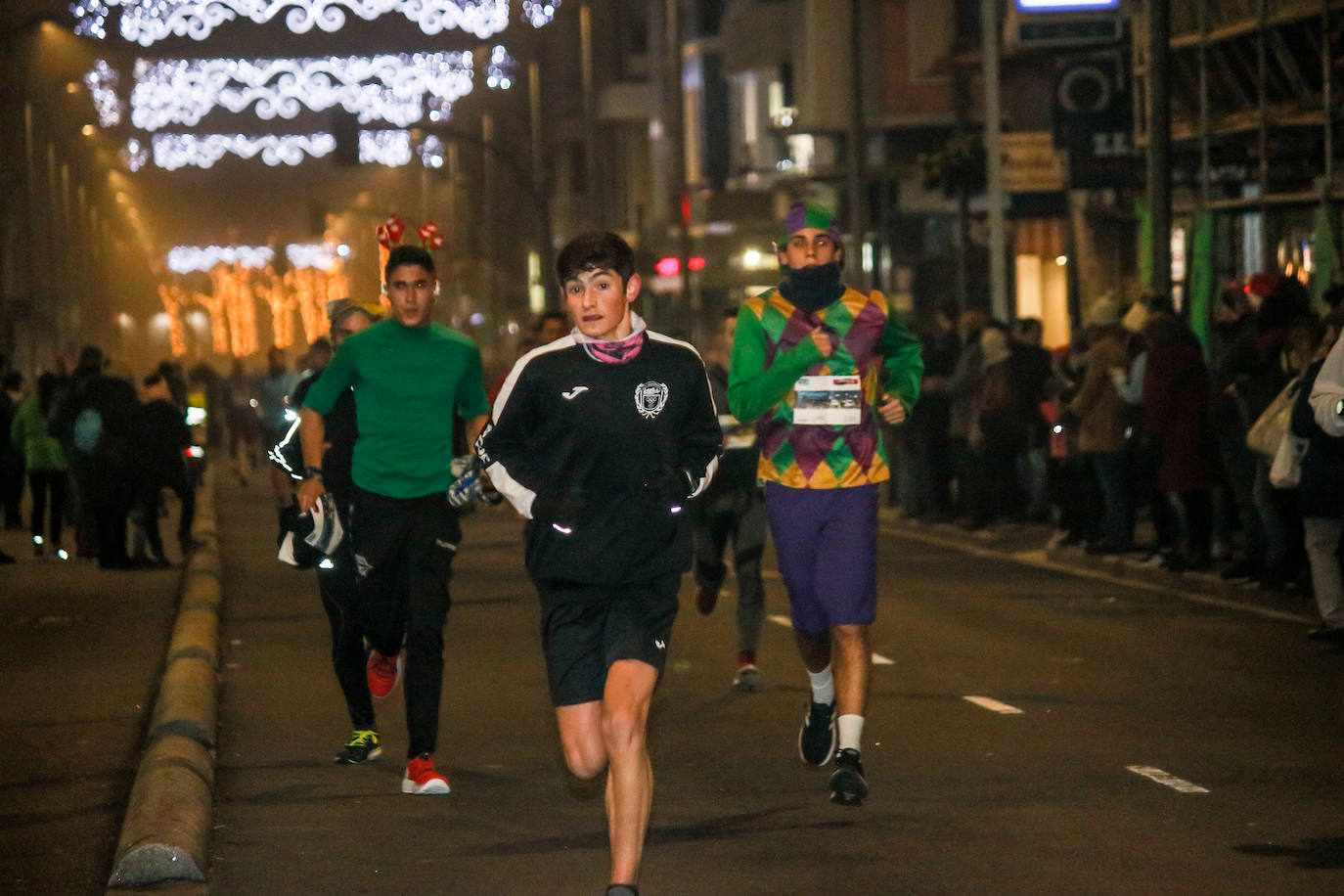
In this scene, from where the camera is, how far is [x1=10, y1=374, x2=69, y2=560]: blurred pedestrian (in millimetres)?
22062

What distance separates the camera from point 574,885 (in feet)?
23.8

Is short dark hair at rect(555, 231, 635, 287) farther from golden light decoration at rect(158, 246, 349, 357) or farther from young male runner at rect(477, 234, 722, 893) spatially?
golden light decoration at rect(158, 246, 349, 357)

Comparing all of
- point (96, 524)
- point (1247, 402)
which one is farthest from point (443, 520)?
point (96, 524)

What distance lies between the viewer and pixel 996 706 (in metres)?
10.9

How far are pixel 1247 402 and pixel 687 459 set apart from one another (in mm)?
9301

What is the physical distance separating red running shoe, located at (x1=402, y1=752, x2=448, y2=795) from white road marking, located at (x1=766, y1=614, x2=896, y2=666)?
3.99m

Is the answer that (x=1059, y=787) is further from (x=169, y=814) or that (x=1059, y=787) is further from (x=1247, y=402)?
(x=1247, y=402)

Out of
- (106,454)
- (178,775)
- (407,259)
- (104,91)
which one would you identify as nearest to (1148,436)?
(106,454)

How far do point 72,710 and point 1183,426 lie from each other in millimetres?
8172

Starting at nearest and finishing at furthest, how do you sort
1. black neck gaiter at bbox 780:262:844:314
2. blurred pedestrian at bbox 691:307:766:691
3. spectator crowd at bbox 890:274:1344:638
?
black neck gaiter at bbox 780:262:844:314 < blurred pedestrian at bbox 691:307:766:691 < spectator crowd at bbox 890:274:1344:638

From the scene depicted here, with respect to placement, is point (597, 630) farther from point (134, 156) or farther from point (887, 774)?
point (134, 156)

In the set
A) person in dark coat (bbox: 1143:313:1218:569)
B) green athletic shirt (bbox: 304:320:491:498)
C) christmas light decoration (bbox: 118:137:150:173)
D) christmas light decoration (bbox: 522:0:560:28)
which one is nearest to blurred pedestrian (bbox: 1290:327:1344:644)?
person in dark coat (bbox: 1143:313:1218:569)

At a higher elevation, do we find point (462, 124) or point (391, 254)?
point (462, 124)

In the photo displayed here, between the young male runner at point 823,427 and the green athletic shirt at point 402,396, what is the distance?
110 centimetres
